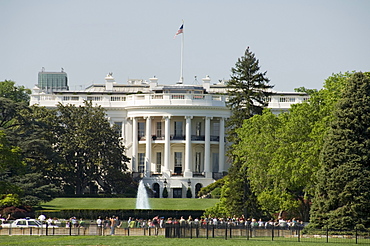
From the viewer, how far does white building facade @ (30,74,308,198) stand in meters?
121

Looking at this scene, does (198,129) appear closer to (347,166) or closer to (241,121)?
(241,121)

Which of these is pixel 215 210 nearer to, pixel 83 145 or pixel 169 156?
pixel 83 145

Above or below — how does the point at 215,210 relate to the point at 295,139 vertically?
below

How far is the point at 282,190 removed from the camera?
7656 cm

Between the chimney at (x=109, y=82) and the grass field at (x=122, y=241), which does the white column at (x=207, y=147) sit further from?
the grass field at (x=122, y=241)

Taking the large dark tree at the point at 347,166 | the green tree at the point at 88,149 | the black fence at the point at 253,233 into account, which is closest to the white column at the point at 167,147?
the green tree at the point at 88,149

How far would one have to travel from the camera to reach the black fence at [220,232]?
60.9m

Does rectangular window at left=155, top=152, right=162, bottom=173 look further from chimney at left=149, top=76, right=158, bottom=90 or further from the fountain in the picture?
Result: chimney at left=149, top=76, right=158, bottom=90

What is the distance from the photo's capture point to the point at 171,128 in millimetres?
125875

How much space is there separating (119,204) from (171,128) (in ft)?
97.7

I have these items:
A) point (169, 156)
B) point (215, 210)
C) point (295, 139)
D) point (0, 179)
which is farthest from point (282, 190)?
point (169, 156)

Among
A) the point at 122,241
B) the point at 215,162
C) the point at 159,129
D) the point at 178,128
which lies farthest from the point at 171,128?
the point at 122,241

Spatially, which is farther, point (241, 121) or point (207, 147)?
point (207, 147)

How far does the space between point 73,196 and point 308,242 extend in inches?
1972
